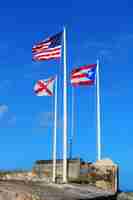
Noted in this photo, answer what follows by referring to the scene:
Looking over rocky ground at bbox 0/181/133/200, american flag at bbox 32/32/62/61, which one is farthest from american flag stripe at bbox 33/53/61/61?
rocky ground at bbox 0/181/133/200

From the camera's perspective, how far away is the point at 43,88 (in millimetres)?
37312

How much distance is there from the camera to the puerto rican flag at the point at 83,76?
126ft

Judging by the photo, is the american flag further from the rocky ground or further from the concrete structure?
the rocky ground

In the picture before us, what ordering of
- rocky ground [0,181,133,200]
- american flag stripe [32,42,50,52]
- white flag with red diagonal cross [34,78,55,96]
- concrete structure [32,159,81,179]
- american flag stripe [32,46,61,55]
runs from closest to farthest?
rocky ground [0,181,133,200] < american flag stripe [32,46,61,55] < american flag stripe [32,42,50,52] < concrete structure [32,159,81,179] < white flag with red diagonal cross [34,78,55,96]

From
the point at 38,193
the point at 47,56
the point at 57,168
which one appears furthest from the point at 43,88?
the point at 38,193

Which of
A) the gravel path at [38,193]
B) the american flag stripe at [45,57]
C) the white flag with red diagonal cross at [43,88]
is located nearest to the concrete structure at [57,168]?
the white flag with red diagonal cross at [43,88]

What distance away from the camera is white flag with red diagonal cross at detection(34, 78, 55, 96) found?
121 feet

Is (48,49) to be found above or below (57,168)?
above

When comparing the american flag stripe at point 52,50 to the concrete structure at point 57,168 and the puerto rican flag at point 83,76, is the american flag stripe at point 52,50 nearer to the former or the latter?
the puerto rican flag at point 83,76

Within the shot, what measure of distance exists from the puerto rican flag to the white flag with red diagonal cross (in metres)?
1.77

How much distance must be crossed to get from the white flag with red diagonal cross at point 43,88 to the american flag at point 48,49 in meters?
2.31

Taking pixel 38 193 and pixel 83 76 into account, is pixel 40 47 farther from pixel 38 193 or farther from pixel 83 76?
pixel 38 193

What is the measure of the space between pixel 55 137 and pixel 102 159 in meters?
3.61

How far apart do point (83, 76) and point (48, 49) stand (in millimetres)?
4268
